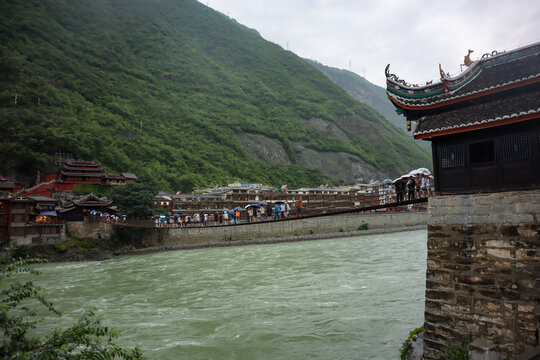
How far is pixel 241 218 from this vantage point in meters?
34.8

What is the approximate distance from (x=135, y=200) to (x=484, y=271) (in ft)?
101

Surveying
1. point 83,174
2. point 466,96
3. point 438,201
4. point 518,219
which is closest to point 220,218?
point 83,174

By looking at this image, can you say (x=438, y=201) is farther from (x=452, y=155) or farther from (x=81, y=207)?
(x=81, y=207)

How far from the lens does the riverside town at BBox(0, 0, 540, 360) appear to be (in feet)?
17.9

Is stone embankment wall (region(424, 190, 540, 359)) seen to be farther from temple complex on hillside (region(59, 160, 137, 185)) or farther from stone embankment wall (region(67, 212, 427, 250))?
temple complex on hillside (region(59, 160, 137, 185))

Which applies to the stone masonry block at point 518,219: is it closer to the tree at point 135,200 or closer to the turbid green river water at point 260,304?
the turbid green river water at point 260,304

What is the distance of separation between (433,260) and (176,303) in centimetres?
918

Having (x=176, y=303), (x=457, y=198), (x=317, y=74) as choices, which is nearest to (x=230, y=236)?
(x=176, y=303)

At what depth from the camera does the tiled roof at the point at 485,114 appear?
17.6 ft

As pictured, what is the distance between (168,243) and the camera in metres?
31.1

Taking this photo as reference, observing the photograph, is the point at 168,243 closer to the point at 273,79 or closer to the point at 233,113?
the point at 233,113

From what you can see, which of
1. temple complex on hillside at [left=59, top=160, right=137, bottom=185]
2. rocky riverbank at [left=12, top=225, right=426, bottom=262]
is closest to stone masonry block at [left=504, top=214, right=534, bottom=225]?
rocky riverbank at [left=12, top=225, right=426, bottom=262]

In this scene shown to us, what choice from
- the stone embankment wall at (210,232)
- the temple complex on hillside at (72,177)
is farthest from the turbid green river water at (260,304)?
the temple complex on hillside at (72,177)

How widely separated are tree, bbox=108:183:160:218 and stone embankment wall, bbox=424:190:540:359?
29383 millimetres
